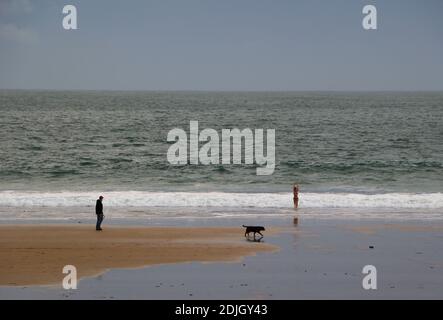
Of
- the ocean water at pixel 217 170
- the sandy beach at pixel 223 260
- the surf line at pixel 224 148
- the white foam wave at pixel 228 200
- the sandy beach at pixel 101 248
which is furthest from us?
the surf line at pixel 224 148

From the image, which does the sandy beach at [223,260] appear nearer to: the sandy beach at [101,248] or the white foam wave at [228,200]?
the sandy beach at [101,248]

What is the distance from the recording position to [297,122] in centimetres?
9775

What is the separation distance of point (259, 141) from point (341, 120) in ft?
100

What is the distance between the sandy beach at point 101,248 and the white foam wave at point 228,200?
8307mm

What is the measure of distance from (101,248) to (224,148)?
44.7 m

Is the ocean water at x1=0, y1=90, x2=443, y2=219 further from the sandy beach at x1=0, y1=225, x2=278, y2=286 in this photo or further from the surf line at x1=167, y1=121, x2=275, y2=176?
the sandy beach at x1=0, y1=225, x2=278, y2=286

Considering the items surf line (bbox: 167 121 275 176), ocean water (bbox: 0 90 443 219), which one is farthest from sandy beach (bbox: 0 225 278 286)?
surf line (bbox: 167 121 275 176)

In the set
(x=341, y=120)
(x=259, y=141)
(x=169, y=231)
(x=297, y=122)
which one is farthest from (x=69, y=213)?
(x=341, y=120)

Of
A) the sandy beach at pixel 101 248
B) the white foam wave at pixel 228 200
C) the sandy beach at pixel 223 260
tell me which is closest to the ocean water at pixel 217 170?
the white foam wave at pixel 228 200

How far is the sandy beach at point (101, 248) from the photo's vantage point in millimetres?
19922

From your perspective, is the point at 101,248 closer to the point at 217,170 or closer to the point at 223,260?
the point at 223,260
